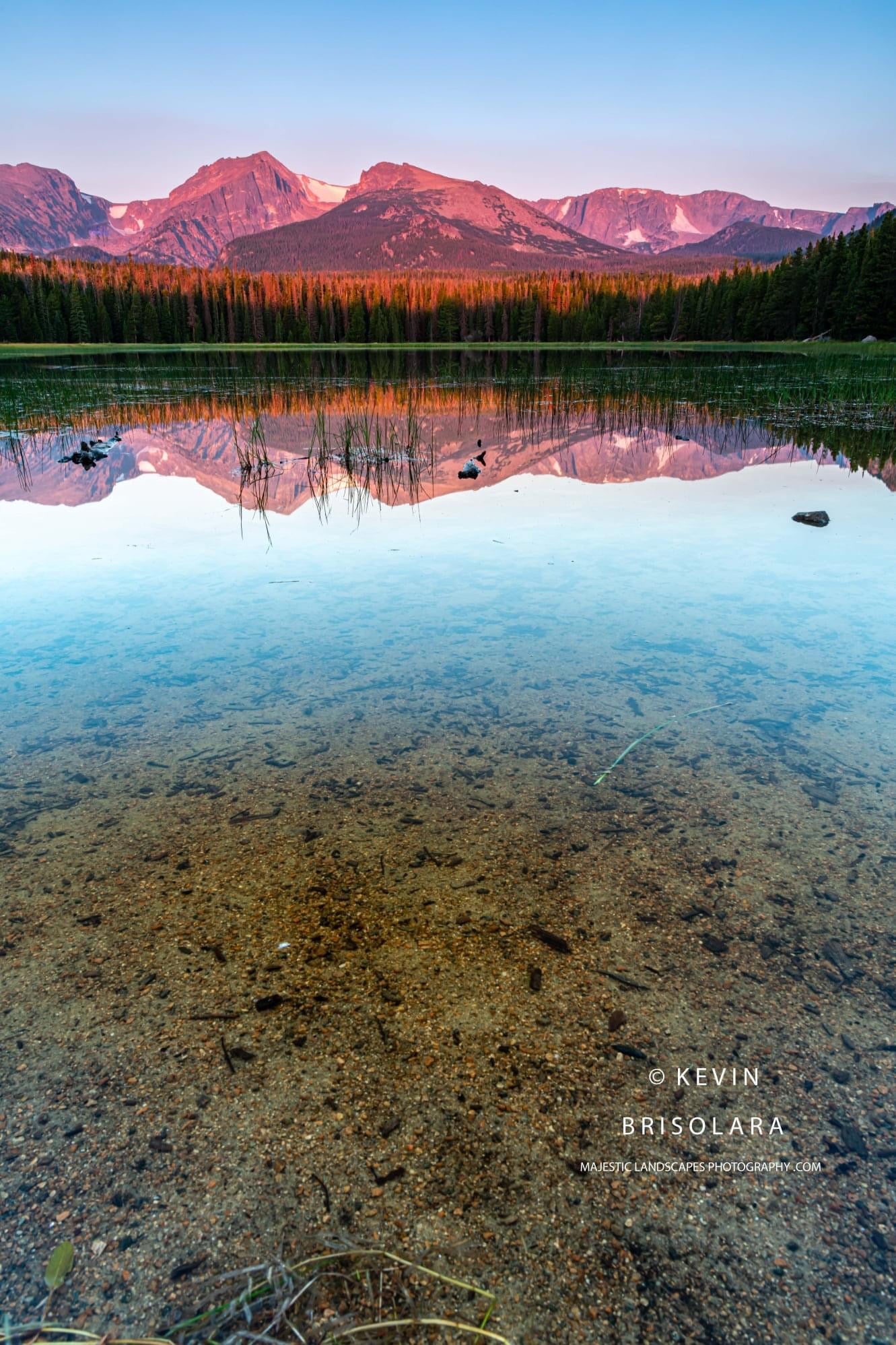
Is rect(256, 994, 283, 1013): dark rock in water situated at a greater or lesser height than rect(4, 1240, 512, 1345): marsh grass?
lesser

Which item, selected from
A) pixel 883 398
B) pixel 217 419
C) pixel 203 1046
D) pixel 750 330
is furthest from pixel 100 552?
pixel 750 330

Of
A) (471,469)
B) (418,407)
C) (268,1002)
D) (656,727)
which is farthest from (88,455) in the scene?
(268,1002)

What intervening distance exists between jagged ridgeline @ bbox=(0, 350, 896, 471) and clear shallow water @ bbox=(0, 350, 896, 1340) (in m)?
10.5

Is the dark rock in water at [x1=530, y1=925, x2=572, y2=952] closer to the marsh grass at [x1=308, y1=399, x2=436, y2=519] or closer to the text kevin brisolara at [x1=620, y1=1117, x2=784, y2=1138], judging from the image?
the text kevin brisolara at [x1=620, y1=1117, x2=784, y2=1138]

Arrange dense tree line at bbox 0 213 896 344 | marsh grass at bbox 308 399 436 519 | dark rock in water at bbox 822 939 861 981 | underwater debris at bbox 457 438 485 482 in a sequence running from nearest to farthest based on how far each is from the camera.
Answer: dark rock in water at bbox 822 939 861 981, marsh grass at bbox 308 399 436 519, underwater debris at bbox 457 438 485 482, dense tree line at bbox 0 213 896 344

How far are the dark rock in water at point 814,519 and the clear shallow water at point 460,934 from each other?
9.59 ft

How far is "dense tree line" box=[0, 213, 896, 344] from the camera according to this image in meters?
81.2

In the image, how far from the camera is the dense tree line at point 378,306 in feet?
267

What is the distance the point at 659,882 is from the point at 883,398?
85.1 feet

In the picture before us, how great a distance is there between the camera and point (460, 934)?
3039 mm

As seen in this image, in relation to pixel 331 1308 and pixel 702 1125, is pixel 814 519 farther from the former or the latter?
pixel 331 1308

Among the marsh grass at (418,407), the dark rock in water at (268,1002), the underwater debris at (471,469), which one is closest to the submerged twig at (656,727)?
the dark rock in water at (268,1002)

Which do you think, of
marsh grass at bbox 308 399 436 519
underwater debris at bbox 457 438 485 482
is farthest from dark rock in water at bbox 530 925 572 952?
underwater debris at bbox 457 438 485 482

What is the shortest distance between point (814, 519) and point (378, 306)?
350ft
